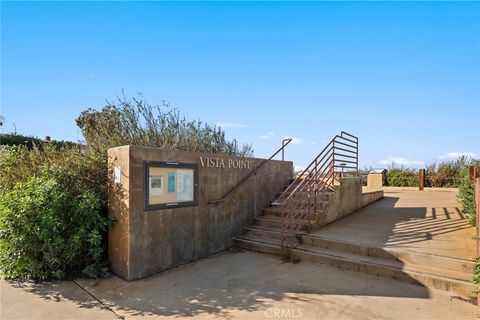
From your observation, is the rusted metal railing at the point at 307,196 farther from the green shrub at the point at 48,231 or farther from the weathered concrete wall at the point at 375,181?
the weathered concrete wall at the point at 375,181

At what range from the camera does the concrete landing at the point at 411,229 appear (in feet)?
16.4

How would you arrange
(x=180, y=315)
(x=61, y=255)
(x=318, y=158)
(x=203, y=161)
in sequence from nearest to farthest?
(x=180, y=315) → (x=61, y=255) → (x=203, y=161) → (x=318, y=158)

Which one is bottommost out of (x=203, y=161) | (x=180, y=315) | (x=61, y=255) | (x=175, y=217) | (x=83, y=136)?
(x=180, y=315)

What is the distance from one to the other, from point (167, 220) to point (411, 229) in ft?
15.9

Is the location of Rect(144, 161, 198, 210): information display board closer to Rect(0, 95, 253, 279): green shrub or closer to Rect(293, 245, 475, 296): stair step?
Rect(0, 95, 253, 279): green shrub

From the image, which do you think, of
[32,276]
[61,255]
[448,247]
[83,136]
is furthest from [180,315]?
[83,136]

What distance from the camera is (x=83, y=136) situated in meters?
7.05

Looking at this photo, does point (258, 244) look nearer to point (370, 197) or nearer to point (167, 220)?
point (167, 220)

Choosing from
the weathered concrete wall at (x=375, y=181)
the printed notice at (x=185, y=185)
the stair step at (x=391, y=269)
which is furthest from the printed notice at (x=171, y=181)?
the weathered concrete wall at (x=375, y=181)

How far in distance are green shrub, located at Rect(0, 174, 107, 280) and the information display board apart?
31.7 inches

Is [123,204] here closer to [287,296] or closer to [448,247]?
[287,296]

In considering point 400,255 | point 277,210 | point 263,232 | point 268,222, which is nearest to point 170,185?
point 263,232

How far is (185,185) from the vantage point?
5.38m

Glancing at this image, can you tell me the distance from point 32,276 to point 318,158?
220 inches
